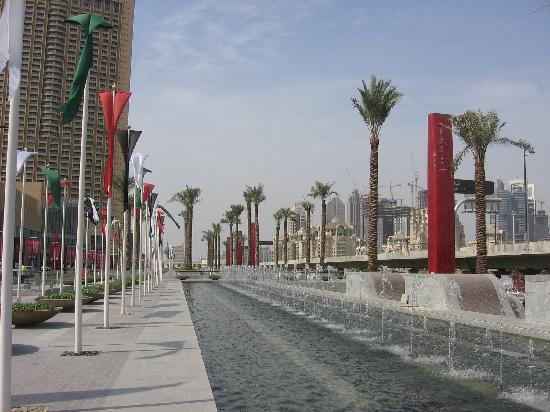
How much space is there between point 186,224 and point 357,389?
260 ft

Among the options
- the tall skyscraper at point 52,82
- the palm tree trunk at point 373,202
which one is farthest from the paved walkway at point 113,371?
the palm tree trunk at point 373,202

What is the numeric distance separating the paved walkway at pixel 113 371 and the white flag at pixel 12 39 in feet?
13.7

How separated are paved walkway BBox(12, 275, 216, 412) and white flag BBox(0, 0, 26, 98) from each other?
4175 millimetres

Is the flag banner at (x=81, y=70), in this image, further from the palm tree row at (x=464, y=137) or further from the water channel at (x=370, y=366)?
the palm tree row at (x=464, y=137)

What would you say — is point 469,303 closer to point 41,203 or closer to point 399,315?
point 399,315

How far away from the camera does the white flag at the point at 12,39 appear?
286 inches

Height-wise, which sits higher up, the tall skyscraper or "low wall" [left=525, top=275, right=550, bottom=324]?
the tall skyscraper

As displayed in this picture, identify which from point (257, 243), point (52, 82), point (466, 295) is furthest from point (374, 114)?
point (257, 243)

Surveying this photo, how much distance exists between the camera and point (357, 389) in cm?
981

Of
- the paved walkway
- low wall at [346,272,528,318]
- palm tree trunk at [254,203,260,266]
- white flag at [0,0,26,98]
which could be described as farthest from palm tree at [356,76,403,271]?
palm tree trunk at [254,203,260,266]

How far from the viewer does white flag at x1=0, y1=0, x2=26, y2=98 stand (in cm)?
726

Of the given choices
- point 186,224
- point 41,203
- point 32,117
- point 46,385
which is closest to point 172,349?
point 46,385

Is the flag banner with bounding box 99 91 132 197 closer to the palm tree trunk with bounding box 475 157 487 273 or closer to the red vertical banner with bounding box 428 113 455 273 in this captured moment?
the red vertical banner with bounding box 428 113 455 273

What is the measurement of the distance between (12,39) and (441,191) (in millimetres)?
28109
